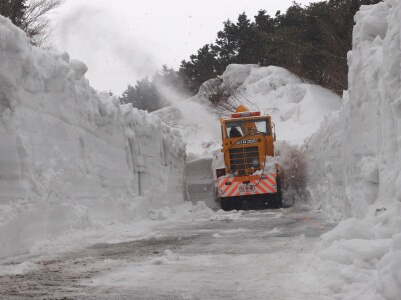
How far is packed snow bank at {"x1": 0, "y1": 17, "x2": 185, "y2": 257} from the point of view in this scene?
319 inches

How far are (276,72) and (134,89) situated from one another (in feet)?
79.8

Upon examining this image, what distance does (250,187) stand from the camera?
20.0 m

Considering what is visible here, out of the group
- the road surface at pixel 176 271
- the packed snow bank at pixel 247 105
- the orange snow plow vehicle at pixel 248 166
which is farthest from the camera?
the packed snow bank at pixel 247 105

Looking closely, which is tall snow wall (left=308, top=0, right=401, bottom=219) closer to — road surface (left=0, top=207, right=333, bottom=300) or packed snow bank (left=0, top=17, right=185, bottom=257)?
road surface (left=0, top=207, right=333, bottom=300)

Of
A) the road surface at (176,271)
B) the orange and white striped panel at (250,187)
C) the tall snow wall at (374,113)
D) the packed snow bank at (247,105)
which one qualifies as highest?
the packed snow bank at (247,105)

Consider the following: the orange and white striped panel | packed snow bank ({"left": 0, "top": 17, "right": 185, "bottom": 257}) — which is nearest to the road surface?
packed snow bank ({"left": 0, "top": 17, "right": 185, "bottom": 257})

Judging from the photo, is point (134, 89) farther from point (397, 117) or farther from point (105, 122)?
point (397, 117)

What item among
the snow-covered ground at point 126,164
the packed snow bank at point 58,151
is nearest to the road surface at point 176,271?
the snow-covered ground at point 126,164

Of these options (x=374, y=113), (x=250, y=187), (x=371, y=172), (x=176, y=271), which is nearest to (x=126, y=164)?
(x=250, y=187)

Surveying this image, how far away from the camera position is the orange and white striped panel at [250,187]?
19.8 m

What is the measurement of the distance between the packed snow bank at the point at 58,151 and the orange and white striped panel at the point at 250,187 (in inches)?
160

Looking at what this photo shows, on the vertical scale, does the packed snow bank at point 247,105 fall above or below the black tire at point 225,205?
above

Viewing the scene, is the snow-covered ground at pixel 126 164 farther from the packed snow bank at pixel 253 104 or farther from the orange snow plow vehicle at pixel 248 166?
the packed snow bank at pixel 253 104

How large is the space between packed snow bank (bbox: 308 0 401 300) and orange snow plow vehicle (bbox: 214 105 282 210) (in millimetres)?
7857
